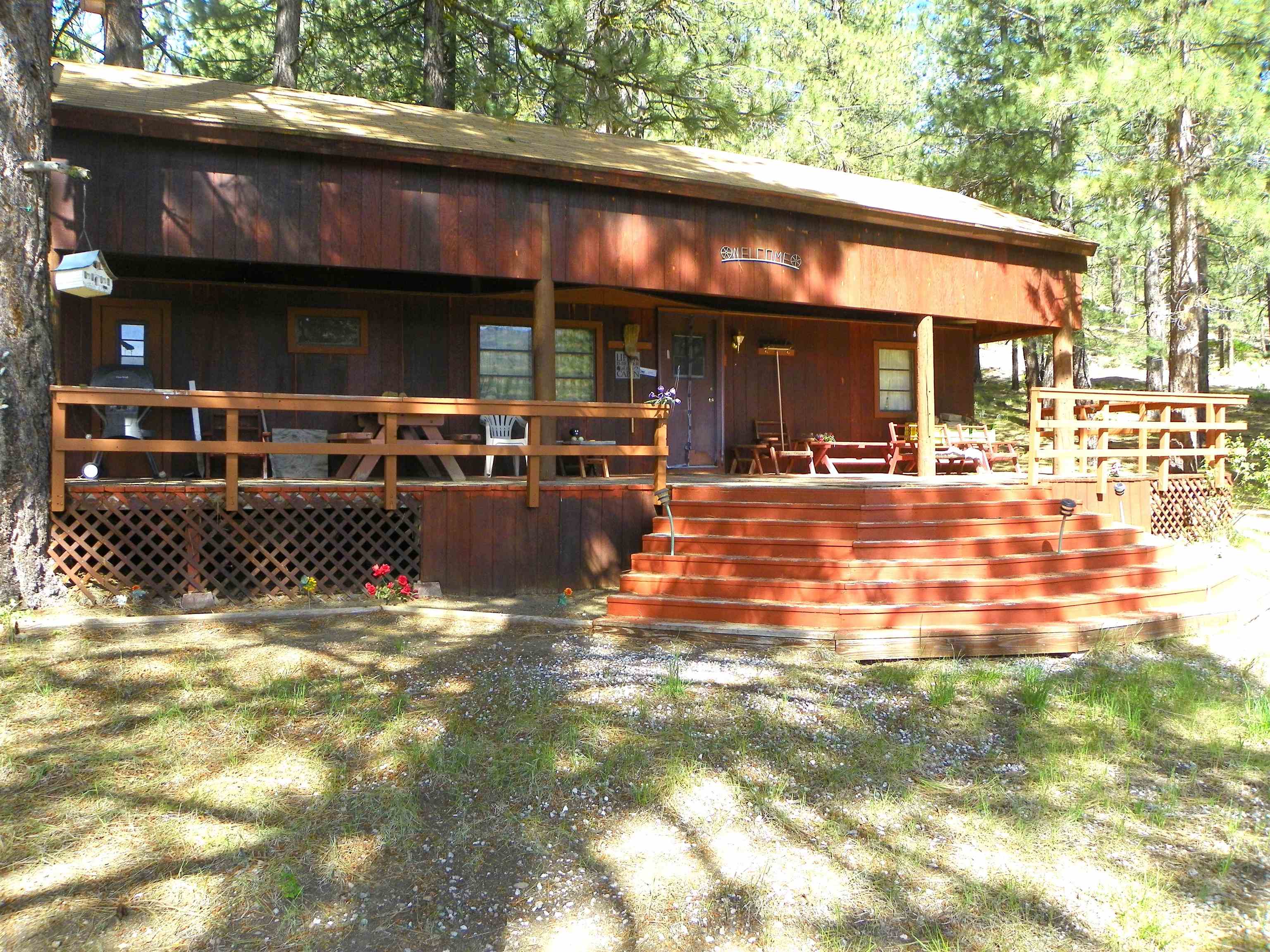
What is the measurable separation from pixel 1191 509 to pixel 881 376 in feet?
12.4

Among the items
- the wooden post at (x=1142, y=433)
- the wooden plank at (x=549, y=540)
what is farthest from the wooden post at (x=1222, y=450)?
the wooden plank at (x=549, y=540)

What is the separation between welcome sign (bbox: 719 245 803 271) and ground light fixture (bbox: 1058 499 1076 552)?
3.41 metres

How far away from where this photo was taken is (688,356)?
1082 centimetres

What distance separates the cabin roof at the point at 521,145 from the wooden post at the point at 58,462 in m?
2.25

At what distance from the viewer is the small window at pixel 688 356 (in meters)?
10.7

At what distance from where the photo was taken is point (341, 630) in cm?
574

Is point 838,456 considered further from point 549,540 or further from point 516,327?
point 549,540

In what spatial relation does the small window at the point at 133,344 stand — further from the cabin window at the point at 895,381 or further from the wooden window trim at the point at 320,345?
the cabin window at the point at 895,381

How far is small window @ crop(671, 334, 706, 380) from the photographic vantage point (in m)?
10.7

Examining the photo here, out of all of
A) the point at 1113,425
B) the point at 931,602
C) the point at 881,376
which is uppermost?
the point at 881,376

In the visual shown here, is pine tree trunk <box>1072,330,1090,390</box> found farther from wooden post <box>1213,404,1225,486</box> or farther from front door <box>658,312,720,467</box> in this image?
front door <box>658,312,720,467</box>

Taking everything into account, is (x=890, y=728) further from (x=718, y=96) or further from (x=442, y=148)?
(x=718, y=96)

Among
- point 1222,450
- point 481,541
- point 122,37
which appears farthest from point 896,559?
point 122,37

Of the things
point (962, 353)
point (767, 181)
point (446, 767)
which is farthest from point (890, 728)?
point (962, 353)
